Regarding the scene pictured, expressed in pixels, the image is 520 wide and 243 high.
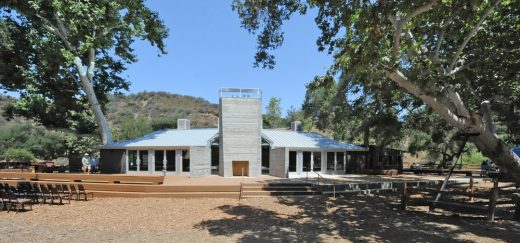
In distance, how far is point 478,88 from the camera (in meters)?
15.5

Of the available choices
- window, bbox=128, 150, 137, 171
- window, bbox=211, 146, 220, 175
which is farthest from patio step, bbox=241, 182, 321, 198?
window, bbox=128, 150, 137, 171

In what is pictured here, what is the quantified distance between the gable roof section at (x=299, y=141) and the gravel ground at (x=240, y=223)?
9695 mm

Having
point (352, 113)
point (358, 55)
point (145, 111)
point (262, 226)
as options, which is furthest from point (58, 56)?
point (145, 111)

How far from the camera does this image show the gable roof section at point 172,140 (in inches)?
939

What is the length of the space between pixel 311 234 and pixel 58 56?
64.1 feet

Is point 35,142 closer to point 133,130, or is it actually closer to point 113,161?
point 133,130

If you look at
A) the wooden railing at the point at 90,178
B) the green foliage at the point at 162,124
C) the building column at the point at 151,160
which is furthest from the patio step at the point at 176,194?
the green foliage at the point at 162,124

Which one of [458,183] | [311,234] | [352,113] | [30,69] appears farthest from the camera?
[352,113]

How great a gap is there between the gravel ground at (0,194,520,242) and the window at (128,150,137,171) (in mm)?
9680

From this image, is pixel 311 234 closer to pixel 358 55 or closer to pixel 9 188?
pixel 358 55

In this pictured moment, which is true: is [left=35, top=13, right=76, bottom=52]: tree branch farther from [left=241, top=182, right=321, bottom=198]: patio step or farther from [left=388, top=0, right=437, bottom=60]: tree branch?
[left=388, top=0, right=437, bottom=60]: tree branch

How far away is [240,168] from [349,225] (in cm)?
1362

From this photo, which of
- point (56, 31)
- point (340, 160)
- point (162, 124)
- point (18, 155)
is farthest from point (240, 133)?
point (18, 155)

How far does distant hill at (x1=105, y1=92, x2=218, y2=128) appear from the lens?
77.1m
